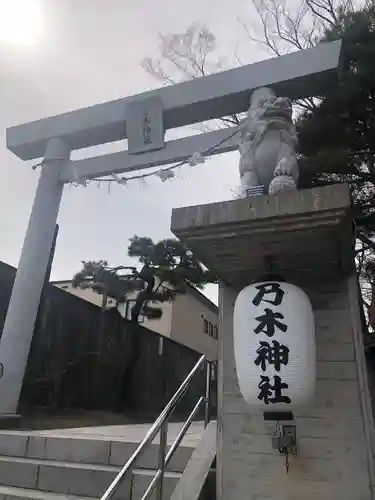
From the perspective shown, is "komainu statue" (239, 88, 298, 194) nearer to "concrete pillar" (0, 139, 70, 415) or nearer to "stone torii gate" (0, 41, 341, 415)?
"stone torii gate" (0, 41, 341, 415)

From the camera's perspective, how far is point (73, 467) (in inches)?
127

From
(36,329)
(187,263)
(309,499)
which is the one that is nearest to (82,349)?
(36,329)

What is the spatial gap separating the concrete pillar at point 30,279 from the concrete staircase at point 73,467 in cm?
208

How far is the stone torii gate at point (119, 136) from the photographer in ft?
18.8

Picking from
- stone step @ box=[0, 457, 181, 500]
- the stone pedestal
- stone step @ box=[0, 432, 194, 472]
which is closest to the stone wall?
stone step @ box=[0, 432, 194, 472]

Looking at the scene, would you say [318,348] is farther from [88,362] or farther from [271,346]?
[88,362]

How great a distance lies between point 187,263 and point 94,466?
19.6 ft

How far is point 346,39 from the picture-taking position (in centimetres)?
634

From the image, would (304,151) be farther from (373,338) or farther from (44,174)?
(44,174)

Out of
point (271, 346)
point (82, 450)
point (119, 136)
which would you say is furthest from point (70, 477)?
→ point (119, 136)

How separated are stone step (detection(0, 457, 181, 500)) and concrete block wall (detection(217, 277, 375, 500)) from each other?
21.2 inches

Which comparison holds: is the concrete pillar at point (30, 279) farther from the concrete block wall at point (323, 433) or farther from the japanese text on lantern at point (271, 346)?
the japanese text on lantern at point (271, 346)

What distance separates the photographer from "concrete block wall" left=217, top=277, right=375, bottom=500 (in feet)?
8.11

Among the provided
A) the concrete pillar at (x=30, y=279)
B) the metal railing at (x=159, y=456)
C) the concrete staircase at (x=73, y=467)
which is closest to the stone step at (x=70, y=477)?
the concrete staircase at (x=73, y=467)
